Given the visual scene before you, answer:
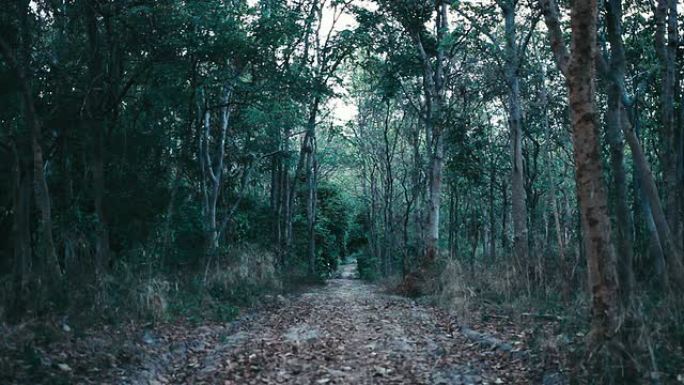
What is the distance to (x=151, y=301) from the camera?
30.8ft

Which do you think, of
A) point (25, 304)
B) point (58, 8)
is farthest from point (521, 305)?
point (58, 8)

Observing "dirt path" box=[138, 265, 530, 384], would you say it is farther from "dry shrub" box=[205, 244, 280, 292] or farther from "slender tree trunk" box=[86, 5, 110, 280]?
"slender tree trunk" box=[86, 5, 110, 280]

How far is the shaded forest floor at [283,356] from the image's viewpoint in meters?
6.04

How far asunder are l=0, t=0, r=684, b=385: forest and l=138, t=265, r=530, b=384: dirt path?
6 centimetres

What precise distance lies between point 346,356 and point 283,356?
34.9 inches

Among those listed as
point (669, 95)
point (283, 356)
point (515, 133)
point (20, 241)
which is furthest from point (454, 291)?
point (20, 241)

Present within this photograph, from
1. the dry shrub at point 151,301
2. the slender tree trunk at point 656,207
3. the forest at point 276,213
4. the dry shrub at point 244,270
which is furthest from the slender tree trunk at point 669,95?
the dry shrub at point 244,270

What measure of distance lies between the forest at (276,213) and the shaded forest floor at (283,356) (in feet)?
0.14

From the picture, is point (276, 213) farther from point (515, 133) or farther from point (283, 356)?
point (283, 356)

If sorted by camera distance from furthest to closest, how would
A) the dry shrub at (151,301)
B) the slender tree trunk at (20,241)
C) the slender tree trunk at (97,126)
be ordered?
the slender tree trunk at (97,126) → the dry shrub at (151,301) → the slender tree trunk at (20,241)

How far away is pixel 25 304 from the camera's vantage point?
23.9 ft

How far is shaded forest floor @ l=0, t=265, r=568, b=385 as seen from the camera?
6.04m

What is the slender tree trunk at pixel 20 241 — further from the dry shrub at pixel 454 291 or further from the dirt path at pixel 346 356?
the dry shrub at pixel 454 291

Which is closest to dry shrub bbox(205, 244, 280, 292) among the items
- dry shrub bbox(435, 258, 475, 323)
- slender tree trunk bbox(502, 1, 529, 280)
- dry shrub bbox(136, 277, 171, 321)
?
dry shrub bbox(136, 277, 171, 321)
